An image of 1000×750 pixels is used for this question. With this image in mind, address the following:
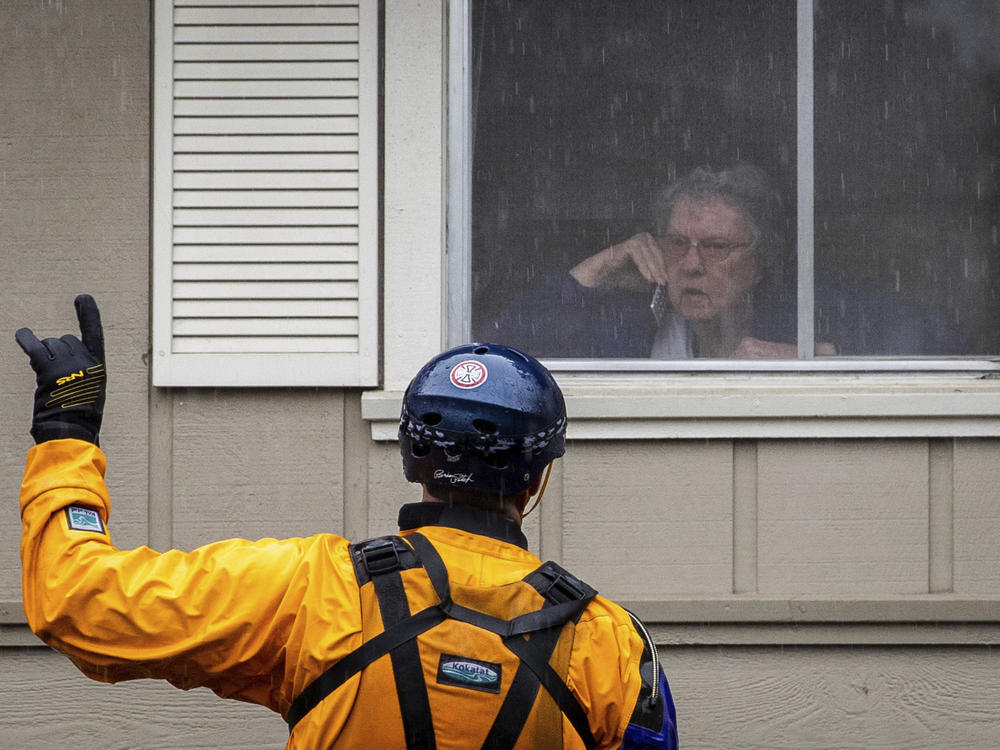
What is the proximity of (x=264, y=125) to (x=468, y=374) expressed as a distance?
2.39 m

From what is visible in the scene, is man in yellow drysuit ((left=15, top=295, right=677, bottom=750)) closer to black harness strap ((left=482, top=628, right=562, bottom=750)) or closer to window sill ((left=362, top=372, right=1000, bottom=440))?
black harness strap ((left=482, top=628, right=562, bottom=750))

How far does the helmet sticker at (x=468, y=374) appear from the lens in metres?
2.07

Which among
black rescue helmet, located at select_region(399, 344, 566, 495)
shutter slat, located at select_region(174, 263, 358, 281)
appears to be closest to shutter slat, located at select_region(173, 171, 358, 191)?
shutter slat, located at select_region(174, 263, 358, 281)

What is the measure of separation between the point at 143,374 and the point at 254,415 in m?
0.46

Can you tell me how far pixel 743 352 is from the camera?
430 centimetres

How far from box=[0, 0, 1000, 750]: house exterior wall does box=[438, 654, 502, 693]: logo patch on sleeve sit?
2238 millimetres

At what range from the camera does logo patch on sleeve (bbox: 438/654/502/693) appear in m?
1.84

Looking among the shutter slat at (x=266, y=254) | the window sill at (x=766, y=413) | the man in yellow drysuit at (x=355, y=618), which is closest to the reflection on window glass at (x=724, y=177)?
the window sill at (x=766, y=413)

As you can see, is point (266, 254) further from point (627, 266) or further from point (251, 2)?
point (627, 266)

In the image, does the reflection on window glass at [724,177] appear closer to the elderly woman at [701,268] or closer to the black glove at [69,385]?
the elderly woman at [701,268]

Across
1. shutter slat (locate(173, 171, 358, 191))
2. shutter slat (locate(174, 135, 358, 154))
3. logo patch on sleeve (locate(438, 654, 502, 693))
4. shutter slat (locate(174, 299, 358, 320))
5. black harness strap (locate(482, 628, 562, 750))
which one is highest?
shutter slat (locate(174, 135, 358, 154))

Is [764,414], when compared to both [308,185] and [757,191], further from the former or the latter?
[308,185]

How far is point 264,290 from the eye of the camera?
410 centimetres

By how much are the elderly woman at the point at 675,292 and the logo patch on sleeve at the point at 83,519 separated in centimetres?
252
